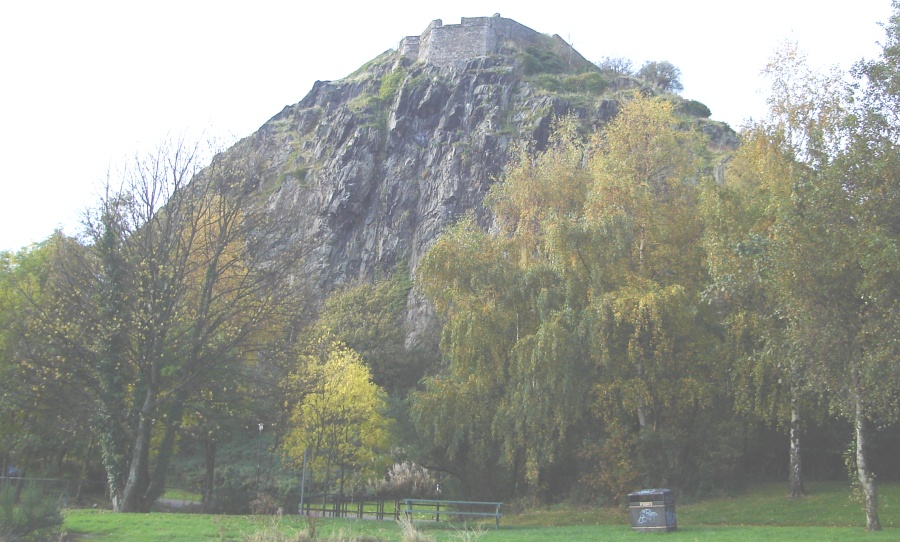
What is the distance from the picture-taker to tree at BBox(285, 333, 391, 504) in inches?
→ 1067

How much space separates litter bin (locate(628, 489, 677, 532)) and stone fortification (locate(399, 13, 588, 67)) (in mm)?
63382

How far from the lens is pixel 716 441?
22047 mm

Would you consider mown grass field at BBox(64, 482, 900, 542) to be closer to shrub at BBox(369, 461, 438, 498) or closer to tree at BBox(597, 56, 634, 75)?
shrub at BBox(369, 461, 438, 498)

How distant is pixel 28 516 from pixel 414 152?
190 feet

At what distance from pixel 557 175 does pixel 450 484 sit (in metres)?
11.9

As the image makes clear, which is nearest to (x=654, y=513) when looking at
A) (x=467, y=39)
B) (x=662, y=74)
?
(x=467, y=39)

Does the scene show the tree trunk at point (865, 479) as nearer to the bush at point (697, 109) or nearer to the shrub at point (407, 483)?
the shrub at point (407, 483)

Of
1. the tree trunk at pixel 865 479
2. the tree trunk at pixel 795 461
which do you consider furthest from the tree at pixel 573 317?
the tree trunk at pixel 865 479

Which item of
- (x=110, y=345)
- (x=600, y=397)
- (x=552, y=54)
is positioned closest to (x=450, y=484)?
(x=600, y=397)

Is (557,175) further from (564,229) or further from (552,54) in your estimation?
(552,54)

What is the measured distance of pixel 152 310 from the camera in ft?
64.2

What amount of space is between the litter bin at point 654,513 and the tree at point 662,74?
239 feet

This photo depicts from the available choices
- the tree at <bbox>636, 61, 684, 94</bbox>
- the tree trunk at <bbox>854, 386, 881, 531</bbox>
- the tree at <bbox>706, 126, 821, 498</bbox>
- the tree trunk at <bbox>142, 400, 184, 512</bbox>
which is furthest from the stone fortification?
the tree trunk at <bbox>854, 386, 881, 531</bbox>

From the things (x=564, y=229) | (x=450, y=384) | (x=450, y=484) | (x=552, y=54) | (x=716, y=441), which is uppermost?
(x=552, y=54)
